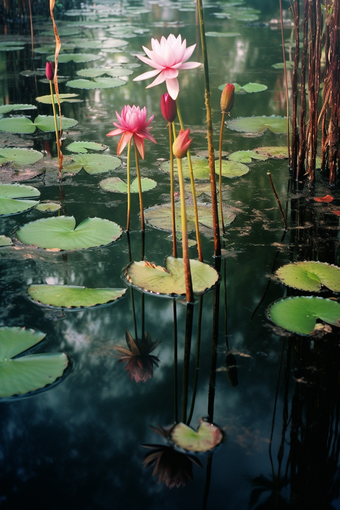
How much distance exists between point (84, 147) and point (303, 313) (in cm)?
216

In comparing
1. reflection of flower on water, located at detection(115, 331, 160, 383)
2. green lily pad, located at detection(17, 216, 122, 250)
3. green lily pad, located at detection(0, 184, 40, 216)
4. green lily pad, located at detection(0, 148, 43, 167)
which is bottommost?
reflection of flower on water, located at detection(115, 331, 160, 383)

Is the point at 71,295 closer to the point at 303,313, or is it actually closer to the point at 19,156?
the point at 303,313

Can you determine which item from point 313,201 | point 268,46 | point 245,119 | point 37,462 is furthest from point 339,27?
point 268,46

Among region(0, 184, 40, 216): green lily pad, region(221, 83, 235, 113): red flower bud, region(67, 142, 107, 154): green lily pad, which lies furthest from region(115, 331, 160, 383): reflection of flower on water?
region(67, 142, 107, 154): green lily pad

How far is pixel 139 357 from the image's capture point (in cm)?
149

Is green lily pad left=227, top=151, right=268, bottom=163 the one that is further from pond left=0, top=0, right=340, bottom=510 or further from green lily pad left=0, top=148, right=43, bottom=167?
green lily pad left=0, top=148, right=43, bottom=167

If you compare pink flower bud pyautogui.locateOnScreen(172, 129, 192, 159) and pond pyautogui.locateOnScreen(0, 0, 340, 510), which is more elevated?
pink flower bud pyautogui.locateOnScreen(172, 129, 192, 159)

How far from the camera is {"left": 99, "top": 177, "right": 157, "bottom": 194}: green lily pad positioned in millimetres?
2654

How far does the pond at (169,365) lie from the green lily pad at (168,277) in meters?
0.04

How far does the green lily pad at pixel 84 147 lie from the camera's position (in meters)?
3.18

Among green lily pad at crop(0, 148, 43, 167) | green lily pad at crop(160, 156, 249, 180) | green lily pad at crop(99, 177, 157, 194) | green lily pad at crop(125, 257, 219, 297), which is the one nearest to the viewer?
green lily pad at crop(125, 257, 219, 297)

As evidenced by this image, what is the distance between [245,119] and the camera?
384cm

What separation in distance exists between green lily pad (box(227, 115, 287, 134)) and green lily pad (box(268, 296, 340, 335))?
220cm

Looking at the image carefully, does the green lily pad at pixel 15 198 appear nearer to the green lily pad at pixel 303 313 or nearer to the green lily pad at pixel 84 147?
the green lily pad at pixel 84 147
